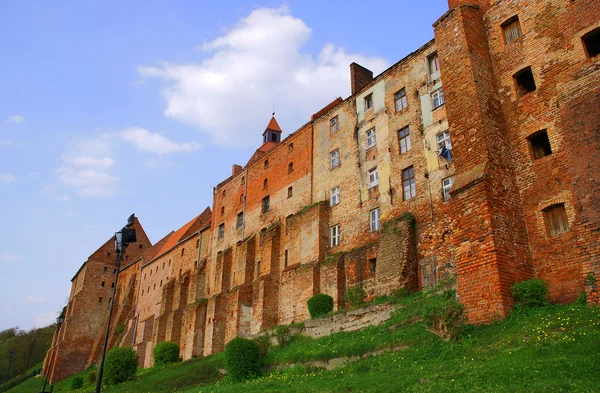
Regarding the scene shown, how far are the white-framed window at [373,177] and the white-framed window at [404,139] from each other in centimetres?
198

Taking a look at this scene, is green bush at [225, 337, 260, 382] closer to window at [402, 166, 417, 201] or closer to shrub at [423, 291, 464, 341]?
shrub at [423, 291, 464, 341]

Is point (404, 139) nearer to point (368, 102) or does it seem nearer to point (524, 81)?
point (368, 102)

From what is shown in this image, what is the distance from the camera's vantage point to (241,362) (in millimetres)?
19688

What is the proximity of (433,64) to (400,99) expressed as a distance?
8.34ft

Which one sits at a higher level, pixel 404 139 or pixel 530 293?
pixel 404 139

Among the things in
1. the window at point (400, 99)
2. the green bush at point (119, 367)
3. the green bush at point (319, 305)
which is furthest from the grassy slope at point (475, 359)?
the green bush at point (119, 367)

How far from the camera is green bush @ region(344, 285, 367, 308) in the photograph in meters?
23.4

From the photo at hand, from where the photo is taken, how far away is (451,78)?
15.8m

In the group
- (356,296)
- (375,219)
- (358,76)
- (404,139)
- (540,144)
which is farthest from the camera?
(358,76)

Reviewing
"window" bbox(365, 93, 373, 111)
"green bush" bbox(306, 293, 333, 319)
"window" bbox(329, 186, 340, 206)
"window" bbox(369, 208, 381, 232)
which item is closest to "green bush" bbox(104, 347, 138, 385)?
"green bush" bbox(306, 293, 333, 319)

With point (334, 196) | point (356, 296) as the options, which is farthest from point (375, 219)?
point (356, 296)

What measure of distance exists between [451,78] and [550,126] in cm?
327

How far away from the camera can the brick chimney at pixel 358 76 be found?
31.6 m

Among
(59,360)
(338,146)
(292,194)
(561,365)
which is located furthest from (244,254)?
(59,360)
